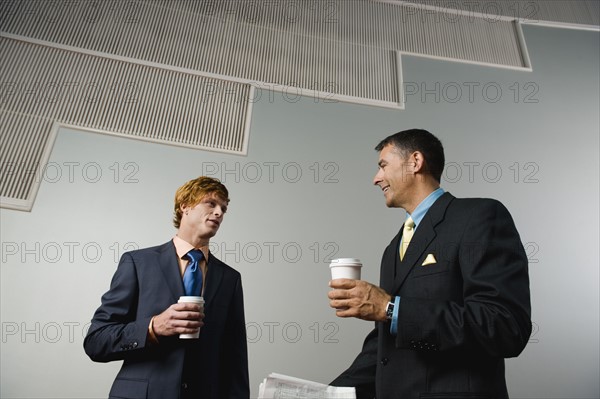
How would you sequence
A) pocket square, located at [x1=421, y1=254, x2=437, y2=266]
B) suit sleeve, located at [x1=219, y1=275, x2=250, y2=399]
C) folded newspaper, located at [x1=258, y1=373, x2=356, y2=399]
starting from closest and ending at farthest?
1. folded newspaper, located at [x1=258, y1=373, x2=356, y2=399]
2. pocket square, located at [x1=421, y1=254, x2=437, y2=266]
3. suit sleeve, located at [x1=219, y1=275, x2=250, y2=399]

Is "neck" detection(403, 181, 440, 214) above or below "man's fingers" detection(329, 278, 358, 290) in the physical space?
above

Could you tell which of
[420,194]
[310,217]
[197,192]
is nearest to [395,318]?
[420,194]

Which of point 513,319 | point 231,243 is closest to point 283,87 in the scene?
point 231,243

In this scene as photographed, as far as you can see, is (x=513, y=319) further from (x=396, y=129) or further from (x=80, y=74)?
(x=80, y=74)

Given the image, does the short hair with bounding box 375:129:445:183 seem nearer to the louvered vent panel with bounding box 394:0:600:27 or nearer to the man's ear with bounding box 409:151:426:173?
the man's ear with bounding box 409:151:426:173

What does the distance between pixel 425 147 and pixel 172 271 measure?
3.24 ft

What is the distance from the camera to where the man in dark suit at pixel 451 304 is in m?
1.30

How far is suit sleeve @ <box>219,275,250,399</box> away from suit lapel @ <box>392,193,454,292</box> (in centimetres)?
68

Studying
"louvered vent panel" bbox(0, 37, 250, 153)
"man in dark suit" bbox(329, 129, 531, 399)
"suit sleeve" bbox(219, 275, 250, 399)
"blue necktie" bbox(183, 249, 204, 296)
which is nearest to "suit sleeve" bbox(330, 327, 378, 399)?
"man in dark suit" bbox(329, 129, 531, 399)

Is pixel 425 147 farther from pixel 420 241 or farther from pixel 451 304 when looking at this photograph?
pixel 451 304

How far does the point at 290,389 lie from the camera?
141cm

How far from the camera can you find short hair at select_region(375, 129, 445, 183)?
5.93ft

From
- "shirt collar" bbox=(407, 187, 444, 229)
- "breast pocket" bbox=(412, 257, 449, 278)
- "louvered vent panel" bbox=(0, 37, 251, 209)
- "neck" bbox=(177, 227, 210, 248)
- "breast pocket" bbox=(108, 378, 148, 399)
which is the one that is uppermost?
"louvered vent panel" bbox=(0, 37, 251, 209)

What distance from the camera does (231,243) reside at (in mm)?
2611
